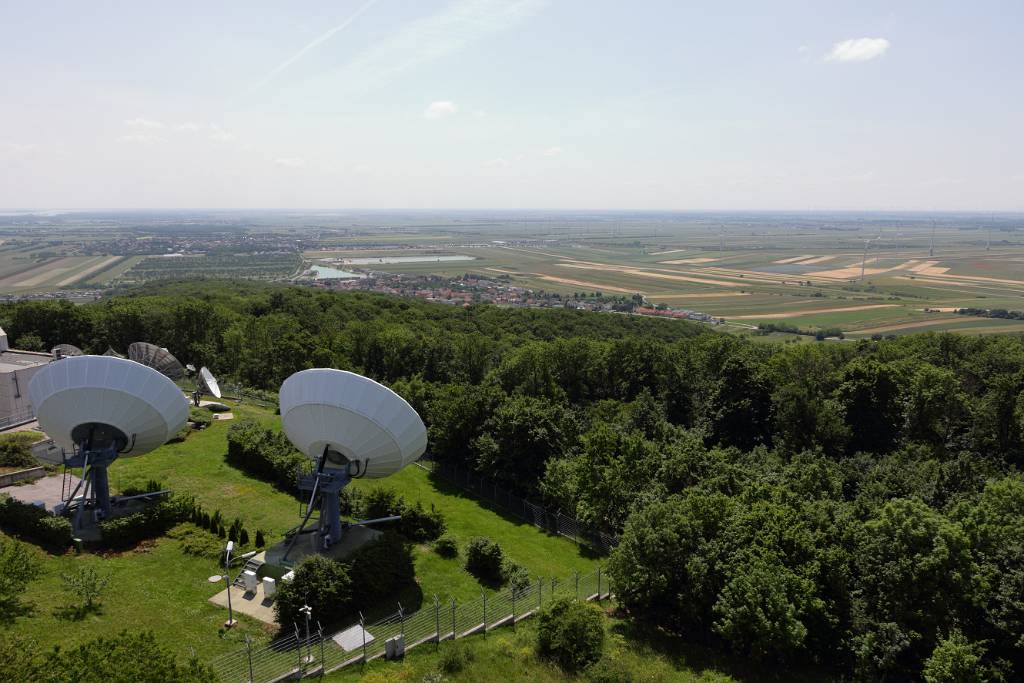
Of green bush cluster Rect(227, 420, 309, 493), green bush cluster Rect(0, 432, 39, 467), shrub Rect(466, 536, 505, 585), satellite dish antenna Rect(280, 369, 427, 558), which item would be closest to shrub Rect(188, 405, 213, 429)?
green bush cluster Rect(227, 420, 309, 493)

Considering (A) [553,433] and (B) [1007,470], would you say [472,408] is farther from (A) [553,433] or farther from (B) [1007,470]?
(B) [1007,470]

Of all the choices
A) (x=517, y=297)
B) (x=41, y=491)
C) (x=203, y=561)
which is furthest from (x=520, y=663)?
(x=517, y=297)

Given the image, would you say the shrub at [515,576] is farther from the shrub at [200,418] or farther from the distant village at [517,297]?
the distant village at [517,297]

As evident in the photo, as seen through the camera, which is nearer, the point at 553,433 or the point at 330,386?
the point at 330,386

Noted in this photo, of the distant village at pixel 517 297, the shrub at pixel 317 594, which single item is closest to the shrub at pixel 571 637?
the shrub at pixel 317 594

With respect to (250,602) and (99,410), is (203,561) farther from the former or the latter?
(99,410)

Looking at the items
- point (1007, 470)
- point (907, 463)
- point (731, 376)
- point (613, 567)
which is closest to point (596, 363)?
point (731, 376)
